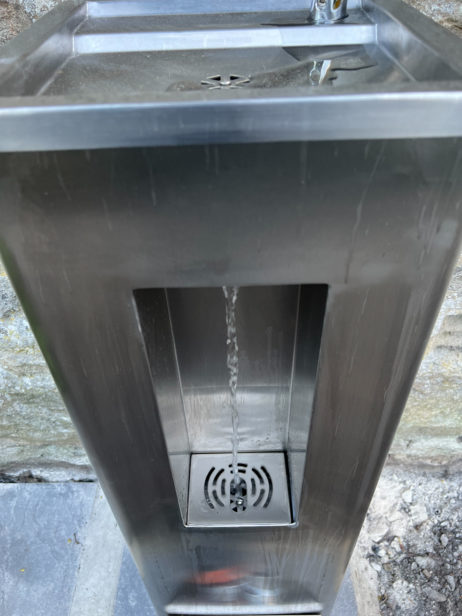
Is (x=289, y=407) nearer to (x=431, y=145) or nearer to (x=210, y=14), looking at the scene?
(x=431, y=145)

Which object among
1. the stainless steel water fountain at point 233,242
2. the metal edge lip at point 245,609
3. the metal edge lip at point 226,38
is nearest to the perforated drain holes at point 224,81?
the stainless steel water fountain at point 233,242

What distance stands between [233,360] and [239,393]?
8 centimetres

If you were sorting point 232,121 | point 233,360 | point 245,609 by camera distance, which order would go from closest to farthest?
point 232,121, point 233,360, point 245,609

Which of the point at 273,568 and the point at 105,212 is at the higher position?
the point at 105,212

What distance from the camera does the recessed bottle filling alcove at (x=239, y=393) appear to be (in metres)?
0.76

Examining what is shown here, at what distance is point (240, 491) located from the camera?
99cm

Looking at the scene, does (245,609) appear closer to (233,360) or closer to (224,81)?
(233,360)

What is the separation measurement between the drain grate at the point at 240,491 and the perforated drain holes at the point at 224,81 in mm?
716

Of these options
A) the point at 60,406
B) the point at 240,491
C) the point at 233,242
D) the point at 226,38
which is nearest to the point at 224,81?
the point at 226,38

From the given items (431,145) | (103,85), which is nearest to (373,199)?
(431,145)

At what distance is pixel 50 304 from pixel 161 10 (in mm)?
579

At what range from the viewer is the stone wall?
1.18 m

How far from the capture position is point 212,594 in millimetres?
1041

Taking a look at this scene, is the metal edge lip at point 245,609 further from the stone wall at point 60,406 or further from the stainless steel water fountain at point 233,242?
the stone wall at point 60,406
